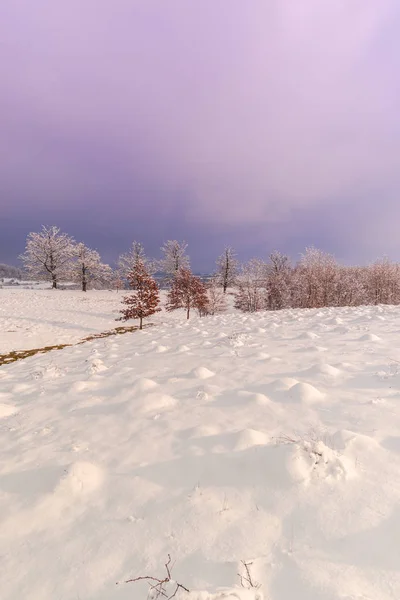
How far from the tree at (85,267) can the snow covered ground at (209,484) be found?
130 feet

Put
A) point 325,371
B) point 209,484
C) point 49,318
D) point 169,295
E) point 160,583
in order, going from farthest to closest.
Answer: point 169,295 → point 49,318 → point 325,371 → point 209,484 → point 160,583

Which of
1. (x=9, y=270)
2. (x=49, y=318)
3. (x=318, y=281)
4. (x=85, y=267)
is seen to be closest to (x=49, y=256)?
A: (x=85, y=267)

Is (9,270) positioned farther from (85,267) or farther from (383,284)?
(383,284)

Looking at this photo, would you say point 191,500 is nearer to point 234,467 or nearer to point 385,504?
point 234,467

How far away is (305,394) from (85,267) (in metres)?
43.4

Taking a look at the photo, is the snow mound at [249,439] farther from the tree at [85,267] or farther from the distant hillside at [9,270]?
the distant hillside at [9,270]

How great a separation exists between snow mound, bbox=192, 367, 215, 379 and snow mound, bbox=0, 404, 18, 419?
3043 millimetres

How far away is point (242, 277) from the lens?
38.0 m

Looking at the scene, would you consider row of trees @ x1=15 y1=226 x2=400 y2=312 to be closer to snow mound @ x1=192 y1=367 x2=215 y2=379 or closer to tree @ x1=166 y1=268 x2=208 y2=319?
tree @ x1=166 y1=268 x2=208 y2=319

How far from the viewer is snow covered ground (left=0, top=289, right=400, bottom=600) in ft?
5.71

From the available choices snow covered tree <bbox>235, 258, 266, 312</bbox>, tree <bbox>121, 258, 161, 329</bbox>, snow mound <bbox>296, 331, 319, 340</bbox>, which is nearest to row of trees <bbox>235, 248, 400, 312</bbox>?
snow covered tree <bbox>235, 258, 266, 312</bbox>

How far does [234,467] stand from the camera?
2658mm

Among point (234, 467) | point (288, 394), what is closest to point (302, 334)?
point (288, 394)

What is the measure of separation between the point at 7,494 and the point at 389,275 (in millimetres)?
36805
